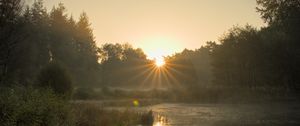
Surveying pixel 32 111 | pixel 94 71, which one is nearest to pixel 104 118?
pixel 32 111

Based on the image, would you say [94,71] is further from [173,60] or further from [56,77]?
[56,77]

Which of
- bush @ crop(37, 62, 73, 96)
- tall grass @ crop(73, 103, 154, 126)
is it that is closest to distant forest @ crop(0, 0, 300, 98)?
bush @ crop(37, 62, 73, 96)

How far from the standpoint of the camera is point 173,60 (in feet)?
288

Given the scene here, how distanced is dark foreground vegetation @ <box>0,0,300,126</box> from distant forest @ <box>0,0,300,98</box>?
0.10 metres

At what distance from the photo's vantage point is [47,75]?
118ft

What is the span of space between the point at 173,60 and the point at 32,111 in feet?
241

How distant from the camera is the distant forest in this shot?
3588cm

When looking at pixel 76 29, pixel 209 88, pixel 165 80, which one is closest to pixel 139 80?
pixel 165 80

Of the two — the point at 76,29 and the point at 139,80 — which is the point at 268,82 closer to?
the point at 76,29

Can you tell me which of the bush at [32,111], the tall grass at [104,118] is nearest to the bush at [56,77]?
the tall grass at [104,118]

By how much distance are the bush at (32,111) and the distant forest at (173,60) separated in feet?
26.7

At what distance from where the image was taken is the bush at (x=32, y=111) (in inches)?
563

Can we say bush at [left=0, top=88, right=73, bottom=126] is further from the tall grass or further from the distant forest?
the distant forest

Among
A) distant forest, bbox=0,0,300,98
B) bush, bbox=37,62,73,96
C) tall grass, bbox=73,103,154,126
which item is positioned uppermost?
distant forest, bbox=0,0,300,98
